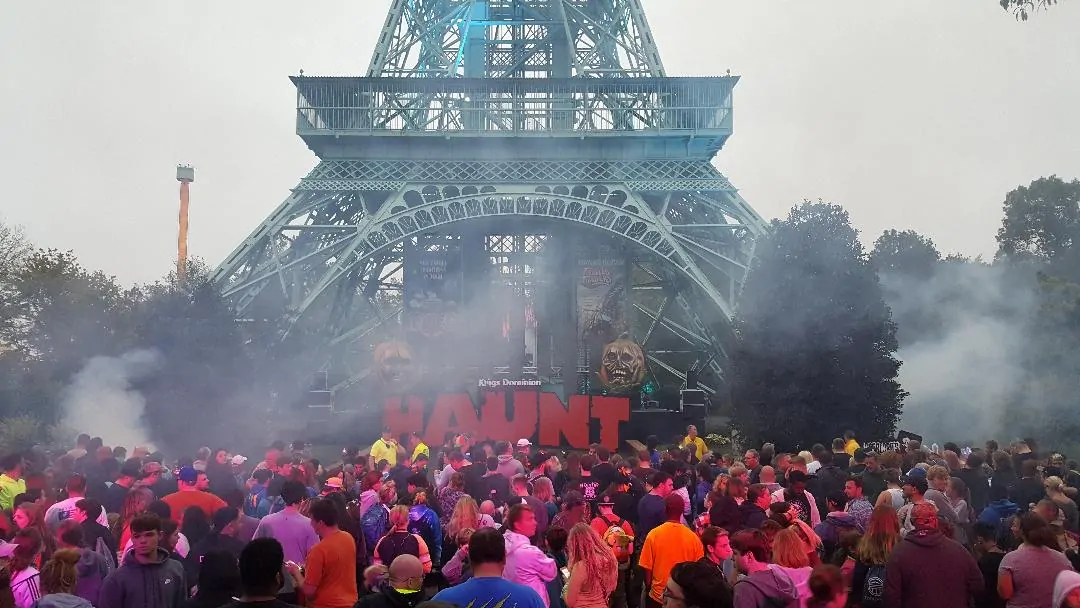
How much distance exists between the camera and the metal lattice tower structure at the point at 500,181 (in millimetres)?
33375

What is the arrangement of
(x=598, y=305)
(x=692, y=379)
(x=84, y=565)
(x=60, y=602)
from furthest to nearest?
(x=692, y=379), (x=598, y=305), (x=84, y=565), (x=60, y=602)

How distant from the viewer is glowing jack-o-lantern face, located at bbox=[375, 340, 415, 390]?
32.2m

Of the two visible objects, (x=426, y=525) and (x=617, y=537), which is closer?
(x=617, y=537)

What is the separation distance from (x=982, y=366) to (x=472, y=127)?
20368mm

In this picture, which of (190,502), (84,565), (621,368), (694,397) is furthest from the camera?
(694,397)

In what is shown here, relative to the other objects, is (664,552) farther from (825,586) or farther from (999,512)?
(999,512)

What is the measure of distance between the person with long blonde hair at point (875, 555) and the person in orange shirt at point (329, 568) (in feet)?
12.6

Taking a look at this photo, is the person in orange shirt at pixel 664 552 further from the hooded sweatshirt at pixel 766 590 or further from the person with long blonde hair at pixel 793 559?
the hooded sweatshirt at pixel 766 590

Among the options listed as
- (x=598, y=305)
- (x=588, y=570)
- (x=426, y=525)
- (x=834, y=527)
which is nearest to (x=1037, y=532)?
(x=834, y=527)

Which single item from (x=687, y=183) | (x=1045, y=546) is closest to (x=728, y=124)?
(x=687, y=183)

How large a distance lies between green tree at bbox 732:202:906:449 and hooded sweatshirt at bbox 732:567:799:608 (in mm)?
17734

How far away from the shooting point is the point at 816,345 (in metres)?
23.4

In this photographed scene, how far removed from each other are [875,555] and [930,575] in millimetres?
639

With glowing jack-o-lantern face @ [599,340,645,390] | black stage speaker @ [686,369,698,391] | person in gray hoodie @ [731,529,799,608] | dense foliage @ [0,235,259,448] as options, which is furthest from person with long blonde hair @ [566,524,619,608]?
black stage speaker @ [686,369,698,391]
